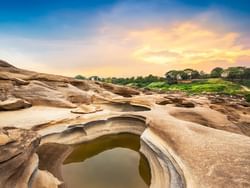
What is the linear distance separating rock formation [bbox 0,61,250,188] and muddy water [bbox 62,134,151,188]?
443 mm

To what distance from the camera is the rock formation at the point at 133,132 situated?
5.32 metres

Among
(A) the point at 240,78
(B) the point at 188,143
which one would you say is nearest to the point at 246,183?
(B) the point at 188,143

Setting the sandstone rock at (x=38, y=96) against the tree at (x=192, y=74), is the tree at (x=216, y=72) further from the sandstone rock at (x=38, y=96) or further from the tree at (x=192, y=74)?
the sandstone rock at (x=38, y=96)

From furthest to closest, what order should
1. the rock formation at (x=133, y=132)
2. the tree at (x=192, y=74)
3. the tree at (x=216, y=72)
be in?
the tree at (x=192, y=74) → the tree at (x=216, y=72) → the rock formation at (x=133, y=132)

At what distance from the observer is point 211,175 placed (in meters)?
5.27

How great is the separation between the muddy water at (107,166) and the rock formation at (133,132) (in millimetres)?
443

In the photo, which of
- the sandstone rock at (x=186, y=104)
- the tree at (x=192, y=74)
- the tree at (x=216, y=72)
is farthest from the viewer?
the tree at (x=192, y=74)

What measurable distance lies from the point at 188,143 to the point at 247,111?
15.5m

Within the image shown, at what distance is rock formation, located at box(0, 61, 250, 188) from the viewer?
5324 mm

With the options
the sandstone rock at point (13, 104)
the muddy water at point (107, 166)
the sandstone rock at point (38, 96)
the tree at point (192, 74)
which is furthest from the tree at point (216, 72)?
the sandstone rock at point (13, 104)

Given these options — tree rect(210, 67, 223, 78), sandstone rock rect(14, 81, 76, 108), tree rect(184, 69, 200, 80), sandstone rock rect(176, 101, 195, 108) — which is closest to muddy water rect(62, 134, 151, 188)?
sandstone rock rect(14, 81, 76, 108)

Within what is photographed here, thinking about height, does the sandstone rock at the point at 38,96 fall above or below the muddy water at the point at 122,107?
above

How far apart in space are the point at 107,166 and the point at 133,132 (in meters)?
4.83

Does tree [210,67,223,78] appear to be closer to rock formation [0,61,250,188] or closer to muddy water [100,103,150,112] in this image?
rock formation [0,61,250,188]
